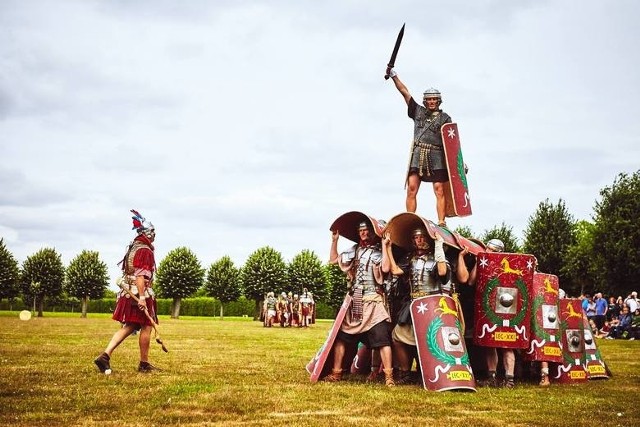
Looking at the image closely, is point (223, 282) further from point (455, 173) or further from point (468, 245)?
point (468, 245)

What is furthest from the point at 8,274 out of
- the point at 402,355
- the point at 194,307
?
the point at 402,355

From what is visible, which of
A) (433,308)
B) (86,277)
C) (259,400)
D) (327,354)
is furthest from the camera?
(86,277)

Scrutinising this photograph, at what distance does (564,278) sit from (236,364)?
136 feet

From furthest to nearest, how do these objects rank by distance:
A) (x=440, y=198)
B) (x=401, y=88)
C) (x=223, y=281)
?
(x=223, y=281) → (x=401, y=88) → (x=440, y=198)

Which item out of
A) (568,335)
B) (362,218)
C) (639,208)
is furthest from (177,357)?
(639,208)

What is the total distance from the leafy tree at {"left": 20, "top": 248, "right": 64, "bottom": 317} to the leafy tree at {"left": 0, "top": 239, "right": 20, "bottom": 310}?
3.28 feet

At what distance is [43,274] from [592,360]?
1969 inches

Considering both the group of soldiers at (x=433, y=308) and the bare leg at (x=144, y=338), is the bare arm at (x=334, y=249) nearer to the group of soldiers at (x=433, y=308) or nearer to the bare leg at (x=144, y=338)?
the group of soldiers at (x=433, y=308)

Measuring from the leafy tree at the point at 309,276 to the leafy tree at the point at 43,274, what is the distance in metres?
19.6

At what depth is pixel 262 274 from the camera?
60.7 meters

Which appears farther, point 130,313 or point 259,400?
point 130,313

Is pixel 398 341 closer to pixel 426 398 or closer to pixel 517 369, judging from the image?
pixel 426 398

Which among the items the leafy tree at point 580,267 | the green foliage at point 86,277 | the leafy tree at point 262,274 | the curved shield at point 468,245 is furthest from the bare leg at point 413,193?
the leafy tree at point 262,274

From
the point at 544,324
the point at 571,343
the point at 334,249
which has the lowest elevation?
the point at 571,343
